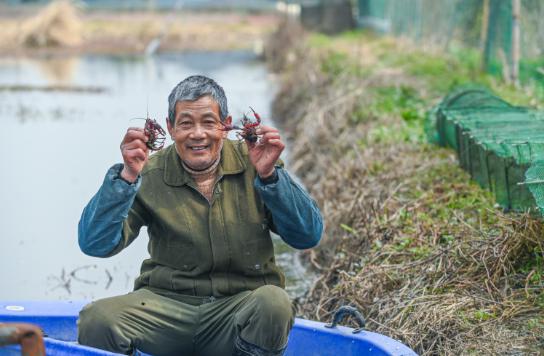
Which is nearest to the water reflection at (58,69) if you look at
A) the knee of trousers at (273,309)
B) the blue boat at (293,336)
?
the blue boat at (293,336)

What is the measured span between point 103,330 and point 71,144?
31.7ft

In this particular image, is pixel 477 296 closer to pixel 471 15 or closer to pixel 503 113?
pixel 503 113

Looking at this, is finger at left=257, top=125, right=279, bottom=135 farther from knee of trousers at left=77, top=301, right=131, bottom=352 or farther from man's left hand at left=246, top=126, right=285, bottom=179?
knee of trousers at left=77, top=301, right=131, bottom=352

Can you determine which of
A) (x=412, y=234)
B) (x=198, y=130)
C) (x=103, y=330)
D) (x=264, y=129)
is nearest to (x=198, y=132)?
(x=198, y=130)

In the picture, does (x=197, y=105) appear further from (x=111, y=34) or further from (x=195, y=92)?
(x=111, y=34)

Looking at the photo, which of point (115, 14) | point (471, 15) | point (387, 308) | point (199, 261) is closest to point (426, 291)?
point (387, 308)

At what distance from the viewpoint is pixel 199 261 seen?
190 inches

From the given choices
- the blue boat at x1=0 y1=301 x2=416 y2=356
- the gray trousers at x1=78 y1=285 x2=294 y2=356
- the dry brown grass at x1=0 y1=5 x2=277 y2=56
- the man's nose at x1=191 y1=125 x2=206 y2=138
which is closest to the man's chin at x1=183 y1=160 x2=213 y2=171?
the man's nose at x1=191 y1=125 x2=206 y2=138

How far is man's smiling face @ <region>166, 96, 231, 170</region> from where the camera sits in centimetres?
485

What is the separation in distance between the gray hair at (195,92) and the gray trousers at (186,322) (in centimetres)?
77

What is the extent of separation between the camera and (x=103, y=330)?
4582 millimetres

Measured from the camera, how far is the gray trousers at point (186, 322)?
180 inches

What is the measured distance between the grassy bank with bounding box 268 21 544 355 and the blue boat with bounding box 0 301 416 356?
524 millimetres

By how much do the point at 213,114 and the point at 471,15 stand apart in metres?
11.1
